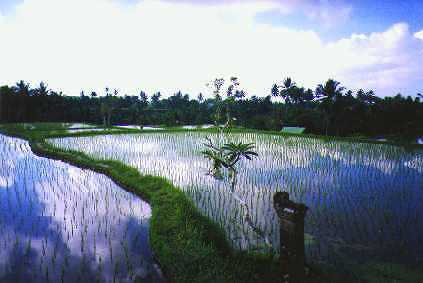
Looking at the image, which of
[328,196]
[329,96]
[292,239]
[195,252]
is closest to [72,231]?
[195,252]

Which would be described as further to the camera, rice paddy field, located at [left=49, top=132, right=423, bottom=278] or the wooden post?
rice paddy field, located at [left=49, top=132, right=423, bottom=278]

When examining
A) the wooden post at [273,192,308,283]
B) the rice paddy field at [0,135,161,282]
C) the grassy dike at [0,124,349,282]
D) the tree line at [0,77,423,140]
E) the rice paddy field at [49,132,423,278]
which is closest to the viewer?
the wooden post at [273,192,308,283]

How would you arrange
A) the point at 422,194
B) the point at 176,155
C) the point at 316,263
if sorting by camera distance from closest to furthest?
the point at 316,263
the point at 422,194
the point at 176,155

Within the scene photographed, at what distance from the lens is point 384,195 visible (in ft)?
22.6

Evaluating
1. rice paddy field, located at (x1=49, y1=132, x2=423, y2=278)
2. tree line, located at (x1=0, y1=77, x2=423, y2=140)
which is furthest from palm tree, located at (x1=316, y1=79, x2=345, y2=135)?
rice paddy field, located at (x1=49, y1=132, x2=423, y2=278)

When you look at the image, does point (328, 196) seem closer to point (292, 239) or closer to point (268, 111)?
point (292, 239)

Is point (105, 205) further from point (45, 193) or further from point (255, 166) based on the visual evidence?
point (255, 166)

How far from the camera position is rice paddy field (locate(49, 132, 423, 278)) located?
14.5 ft

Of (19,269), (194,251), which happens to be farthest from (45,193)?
(194,251)

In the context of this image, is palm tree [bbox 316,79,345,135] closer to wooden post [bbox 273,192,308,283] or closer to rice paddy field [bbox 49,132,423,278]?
rice paddy field [bbox 49,132,423,278]

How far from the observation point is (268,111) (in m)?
41.2

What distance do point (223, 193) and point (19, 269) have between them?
418 cm

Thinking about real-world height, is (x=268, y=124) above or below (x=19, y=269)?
above

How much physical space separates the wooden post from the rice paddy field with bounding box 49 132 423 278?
2.53ft
